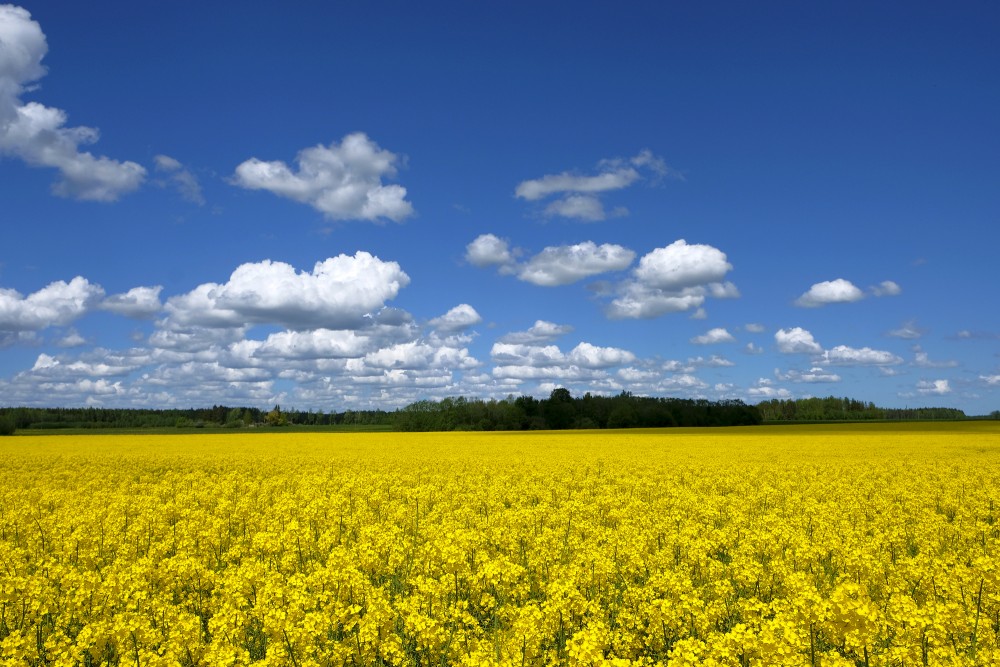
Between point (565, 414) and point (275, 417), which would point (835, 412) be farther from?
point (275, 417)

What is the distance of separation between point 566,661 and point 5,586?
7387mm

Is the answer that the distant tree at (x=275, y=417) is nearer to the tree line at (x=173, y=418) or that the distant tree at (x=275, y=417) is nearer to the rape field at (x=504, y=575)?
the tree line at (x=173, y=418)

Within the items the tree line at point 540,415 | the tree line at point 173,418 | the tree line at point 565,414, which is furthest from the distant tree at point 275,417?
the tree line at point 565,414

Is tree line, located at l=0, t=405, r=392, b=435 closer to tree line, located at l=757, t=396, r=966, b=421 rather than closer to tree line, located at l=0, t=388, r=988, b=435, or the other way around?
tree line, located at l=0, t=388, r=988, b=435

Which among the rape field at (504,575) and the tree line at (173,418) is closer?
the rape field at (504,575)

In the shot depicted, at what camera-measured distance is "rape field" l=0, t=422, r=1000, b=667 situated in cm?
663

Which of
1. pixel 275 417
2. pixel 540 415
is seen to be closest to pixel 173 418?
pixel 275 417

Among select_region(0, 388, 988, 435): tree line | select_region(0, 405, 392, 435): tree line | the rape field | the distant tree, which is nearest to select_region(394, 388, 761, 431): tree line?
select_region(0, 388, 988, 435): tree line

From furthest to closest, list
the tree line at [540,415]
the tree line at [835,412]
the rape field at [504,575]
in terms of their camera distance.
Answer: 1. the tree line at [835,412]
2. the tree line at [540,415]
3. the rape field at [504,575]

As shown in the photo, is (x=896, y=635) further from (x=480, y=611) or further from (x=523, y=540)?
(x=523, y=540)

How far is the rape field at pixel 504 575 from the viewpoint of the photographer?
21.7 ft

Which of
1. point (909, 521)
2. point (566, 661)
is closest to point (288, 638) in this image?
point (566, 661)

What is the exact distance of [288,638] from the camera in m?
6.56

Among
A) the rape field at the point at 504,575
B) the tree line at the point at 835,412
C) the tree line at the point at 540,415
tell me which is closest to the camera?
the rape field at the point at 504,575
